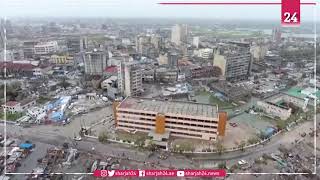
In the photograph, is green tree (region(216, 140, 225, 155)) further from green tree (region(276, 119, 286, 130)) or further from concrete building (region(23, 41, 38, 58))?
concrete building (region(23, 41, 38, 58))

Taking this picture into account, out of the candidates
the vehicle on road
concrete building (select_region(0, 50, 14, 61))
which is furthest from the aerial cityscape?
concrete building (select_region(0, 50, 14, 61))

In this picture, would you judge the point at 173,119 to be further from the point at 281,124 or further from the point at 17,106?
the point at 17,106

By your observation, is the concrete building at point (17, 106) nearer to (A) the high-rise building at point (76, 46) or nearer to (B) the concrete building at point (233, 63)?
(B) the concrete building at point (233, 63)

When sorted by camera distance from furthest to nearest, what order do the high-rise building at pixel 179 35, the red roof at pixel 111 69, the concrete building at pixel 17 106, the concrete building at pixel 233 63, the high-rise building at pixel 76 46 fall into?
the high-rise building at pixel 179 35 → the high-rise building at pixel 76 46 → the red roof at pixel 111 69 → the concrete building at pixel 233 63 → the concrete building at pixel 17 106

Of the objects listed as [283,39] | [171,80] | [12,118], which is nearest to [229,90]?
[171,80]

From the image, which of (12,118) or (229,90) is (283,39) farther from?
(12,118)

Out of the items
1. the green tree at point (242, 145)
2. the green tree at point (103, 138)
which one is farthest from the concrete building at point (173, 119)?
the green tree at point (103, 138)
